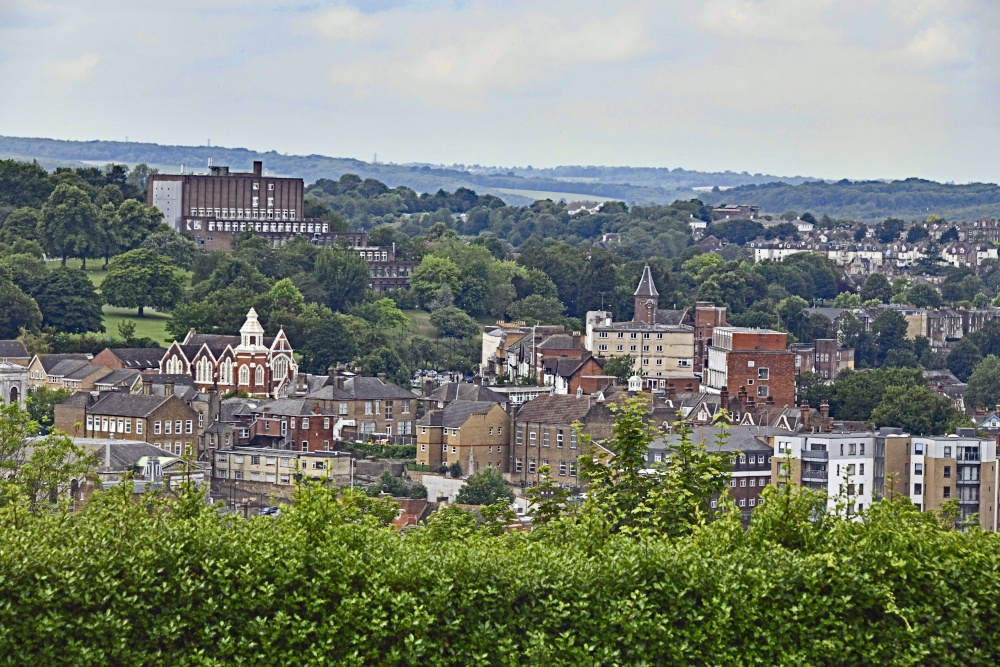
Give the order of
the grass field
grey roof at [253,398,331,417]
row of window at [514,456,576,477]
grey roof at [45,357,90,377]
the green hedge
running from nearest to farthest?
the green hedge < row of window at [514,456,576,477] < grey roof at [253,398,331,417] < grey roof at [45,357,90,377] < the grass field

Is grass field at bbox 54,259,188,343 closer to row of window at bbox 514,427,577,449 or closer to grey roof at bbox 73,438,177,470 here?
row of window at bbox 514,427,577,449

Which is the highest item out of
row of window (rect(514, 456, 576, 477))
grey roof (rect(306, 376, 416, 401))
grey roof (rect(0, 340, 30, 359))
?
grey roof (rect(0, 340, 30, 359))

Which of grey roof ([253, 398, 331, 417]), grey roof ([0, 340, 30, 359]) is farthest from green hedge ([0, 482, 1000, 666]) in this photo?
grey roof ([0, 340, 30, 359])

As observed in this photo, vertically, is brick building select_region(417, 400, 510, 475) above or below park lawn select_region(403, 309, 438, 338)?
below

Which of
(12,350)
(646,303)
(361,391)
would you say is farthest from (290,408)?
(646,303)

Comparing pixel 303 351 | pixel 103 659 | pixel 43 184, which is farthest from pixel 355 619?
pixel 43 184

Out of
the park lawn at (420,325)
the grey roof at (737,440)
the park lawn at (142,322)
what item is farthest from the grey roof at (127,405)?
the park lawn at (420,325)
